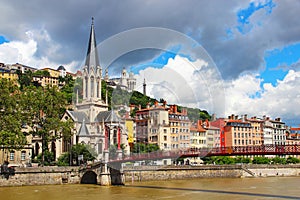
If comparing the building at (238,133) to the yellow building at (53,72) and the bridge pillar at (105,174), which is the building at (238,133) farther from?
the yellow building at (53,72)

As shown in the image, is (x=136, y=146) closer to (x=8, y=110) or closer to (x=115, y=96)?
(x=8, y=110)

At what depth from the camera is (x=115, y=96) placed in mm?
29734

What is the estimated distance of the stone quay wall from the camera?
44.4 metres

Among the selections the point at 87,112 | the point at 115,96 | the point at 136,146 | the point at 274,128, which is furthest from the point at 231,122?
the point at 115,96

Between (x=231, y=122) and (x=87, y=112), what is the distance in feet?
103

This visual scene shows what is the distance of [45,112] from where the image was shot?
170 feet

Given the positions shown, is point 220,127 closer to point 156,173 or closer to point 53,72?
point 156,173

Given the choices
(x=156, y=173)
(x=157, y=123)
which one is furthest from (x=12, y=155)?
(x=157, y=123)

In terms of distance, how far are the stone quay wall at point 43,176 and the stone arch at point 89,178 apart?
0.60 metres

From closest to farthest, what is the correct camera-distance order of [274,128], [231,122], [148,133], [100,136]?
1. [148,133]
2. [100,136]
3. [231,122]
4. [274,128]

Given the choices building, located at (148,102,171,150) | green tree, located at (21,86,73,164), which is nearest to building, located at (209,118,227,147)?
building, located at (148,102,171,150)

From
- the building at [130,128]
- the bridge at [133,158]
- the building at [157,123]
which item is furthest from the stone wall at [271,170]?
the building at [130,128]

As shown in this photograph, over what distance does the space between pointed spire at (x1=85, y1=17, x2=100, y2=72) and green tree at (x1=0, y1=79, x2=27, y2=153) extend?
84.7 ft

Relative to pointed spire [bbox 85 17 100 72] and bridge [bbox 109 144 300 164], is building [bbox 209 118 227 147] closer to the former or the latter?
pointed spire [bbox 85 17 100 72]
